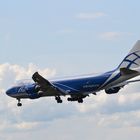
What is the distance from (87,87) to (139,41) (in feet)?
44.1

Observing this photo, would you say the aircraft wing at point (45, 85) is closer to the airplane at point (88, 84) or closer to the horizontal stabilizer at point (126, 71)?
the airplane at point (88, 84)

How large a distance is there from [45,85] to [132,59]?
704 inches

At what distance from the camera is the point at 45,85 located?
643 feet

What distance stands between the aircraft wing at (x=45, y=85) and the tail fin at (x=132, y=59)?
1360cm

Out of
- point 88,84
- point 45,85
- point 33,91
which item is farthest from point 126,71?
point 33,91

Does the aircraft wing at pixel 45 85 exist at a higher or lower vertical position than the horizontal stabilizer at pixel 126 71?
higher

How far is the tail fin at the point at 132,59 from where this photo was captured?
192125mm

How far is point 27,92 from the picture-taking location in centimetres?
19938

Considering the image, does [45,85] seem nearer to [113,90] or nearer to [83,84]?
[83,84]

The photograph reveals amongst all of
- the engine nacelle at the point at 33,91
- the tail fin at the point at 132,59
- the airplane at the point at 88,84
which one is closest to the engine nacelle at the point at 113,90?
the airplane at the point at 88,84

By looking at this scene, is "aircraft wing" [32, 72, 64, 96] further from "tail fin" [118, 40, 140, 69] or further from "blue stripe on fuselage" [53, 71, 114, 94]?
"tail fin" [118, 40, 140, 69]

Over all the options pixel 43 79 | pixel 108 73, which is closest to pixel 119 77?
pixel 108 73

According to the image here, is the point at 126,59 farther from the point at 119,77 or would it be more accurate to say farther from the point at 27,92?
the point at 27,92

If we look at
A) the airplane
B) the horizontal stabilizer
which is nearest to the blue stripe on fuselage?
the airplane
